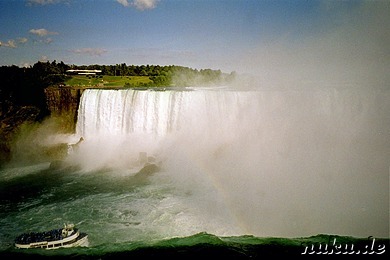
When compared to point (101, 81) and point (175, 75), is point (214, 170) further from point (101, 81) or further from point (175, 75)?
point (175, 75)

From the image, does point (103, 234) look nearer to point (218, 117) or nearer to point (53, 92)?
point (218, 117)

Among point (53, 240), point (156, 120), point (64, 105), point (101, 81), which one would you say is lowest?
point (53, 240)

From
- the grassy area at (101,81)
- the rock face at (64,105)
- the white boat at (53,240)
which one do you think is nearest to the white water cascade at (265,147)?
the rock face at (64,105)

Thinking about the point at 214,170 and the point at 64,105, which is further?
the point at 64,105

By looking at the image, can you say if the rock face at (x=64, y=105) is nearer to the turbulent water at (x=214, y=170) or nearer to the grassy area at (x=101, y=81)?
the turbulent water at (x=214, y=170)

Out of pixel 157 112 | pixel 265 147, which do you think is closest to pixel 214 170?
pixel 265 147
